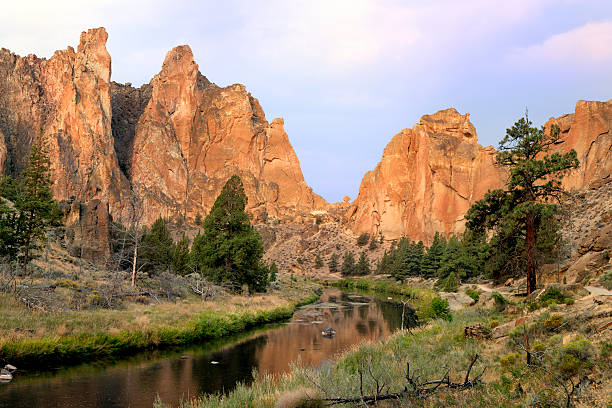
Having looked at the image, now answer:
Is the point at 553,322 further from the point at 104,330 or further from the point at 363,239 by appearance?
the point at 363,239

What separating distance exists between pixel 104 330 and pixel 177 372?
4843mm

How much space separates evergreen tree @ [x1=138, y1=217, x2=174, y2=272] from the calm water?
50.8 ft

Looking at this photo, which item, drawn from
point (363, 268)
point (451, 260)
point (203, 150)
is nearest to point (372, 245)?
point (363, 268)

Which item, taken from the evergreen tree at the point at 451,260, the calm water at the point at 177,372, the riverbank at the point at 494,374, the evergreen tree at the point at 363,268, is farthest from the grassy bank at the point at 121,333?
the evergreen tree at the point at 363,268

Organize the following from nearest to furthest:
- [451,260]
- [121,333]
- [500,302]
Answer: [500,302] → [121,333] → [451,260]

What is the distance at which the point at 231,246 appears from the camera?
35844 mm

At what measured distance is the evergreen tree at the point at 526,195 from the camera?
1730cm

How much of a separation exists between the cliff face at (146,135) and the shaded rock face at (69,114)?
259 mm

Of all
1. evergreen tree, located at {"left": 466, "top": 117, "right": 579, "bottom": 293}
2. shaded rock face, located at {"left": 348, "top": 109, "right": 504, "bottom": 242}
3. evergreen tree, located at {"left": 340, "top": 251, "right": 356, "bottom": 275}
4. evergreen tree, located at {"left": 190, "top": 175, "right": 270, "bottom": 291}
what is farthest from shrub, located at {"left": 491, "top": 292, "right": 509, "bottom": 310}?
shaded rock face, located at {"left": 348, "top": 109, "right": 504, "bottom": 242}

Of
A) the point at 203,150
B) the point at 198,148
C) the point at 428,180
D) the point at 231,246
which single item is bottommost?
the point at 231,246

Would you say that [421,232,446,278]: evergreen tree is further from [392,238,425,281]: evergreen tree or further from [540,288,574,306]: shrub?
[540,288,574,306]: shrub

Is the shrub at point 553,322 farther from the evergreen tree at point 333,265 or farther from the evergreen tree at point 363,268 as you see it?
the evergreen tree at point 333,265

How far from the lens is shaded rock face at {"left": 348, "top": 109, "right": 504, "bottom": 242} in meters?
103

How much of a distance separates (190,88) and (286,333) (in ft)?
446
